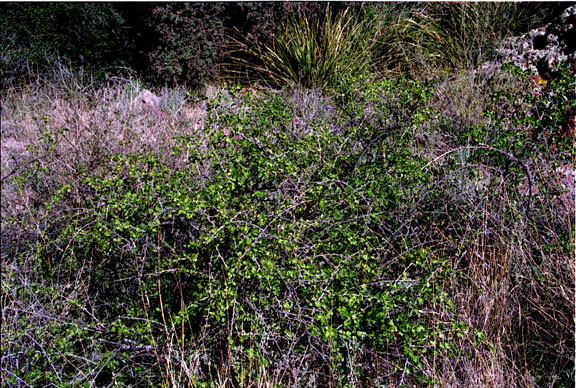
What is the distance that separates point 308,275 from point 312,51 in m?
4.79

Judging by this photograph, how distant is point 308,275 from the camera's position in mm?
2490

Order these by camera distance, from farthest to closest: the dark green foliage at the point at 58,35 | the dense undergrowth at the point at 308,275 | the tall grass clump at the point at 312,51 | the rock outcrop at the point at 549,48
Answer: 1. the dark green foliage at the point at 58,35
2. the tall grass clump at the point at 312,51
3. the rock outcrop at the point at 549,48
4. the dense undergrowth at the point at 308,275

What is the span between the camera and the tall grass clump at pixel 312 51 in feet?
22.0

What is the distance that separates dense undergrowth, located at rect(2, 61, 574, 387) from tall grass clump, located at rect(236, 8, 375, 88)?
318cm

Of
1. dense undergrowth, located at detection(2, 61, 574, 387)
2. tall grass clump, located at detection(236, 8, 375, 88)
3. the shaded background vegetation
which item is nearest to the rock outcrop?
dense undergrowth, located at detection(2, 61, 574, 387)

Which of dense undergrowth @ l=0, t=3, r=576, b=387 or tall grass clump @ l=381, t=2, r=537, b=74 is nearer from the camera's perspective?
dense undergrowth @ l=0, t=3, r=576, b=387

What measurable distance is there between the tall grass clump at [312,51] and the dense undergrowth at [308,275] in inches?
125

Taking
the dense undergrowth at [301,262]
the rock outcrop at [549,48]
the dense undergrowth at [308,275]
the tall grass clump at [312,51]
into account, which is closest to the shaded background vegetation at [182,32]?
the tall grass clump at [312,51]

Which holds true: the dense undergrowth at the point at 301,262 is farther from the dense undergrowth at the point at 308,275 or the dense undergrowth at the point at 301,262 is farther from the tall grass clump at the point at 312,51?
the tall grass clump at the point at 312,51

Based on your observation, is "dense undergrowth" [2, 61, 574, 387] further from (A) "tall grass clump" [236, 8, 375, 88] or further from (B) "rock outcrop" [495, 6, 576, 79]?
(A) "tall grass clump" [236, 8, 375, 88]

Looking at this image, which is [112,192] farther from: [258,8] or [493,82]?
[258,8]

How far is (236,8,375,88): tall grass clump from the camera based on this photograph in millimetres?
6703

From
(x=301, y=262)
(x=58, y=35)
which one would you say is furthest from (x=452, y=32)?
(x=301, y=262)

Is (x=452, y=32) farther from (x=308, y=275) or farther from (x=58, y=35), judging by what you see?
(x=308, y=275)
